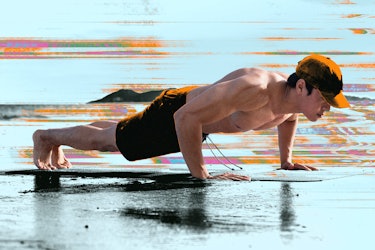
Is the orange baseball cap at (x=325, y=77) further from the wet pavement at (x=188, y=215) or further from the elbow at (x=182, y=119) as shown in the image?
the elbow at (x=182, y=119)

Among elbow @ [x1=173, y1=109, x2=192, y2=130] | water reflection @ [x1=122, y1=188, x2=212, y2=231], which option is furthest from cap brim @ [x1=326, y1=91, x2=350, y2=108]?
water reflection @ [x1=122, y1=188, x2=212, y2=231]

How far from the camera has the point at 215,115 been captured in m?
4.31

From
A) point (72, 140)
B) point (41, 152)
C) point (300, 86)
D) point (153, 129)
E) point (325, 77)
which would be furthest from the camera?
point (41, 152)

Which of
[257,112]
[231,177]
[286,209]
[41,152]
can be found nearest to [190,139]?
[231,177]

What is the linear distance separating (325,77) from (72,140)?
1581 millimetres

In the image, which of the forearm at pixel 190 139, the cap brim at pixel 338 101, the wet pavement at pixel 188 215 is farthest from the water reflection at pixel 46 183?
the cap brim at pixel 338 101

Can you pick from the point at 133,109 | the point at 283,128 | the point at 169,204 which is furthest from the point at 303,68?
the point at 133,109

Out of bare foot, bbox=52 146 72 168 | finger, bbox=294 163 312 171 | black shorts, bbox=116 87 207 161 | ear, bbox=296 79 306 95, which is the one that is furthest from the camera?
bare foot, bbox=52 146 72 168

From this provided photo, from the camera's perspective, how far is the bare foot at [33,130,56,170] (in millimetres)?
5195

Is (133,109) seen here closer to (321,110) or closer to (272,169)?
(272,169)

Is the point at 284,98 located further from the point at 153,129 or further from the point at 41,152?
the point at 41,152

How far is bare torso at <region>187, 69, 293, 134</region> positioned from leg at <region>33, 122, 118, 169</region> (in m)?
0.59

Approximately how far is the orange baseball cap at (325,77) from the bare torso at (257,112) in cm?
17

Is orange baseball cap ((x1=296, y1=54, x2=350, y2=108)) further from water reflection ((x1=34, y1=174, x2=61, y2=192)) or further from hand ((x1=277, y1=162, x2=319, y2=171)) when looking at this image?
water reflection ((x1=34, y1=174, x2=61, y2=192))
